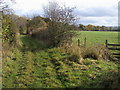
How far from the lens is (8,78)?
7.23m


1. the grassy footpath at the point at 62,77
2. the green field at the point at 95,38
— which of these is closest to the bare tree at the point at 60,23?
the green field at the point at 95,38

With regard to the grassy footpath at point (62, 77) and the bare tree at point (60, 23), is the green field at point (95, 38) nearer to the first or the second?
the bare tree at point (60, 23)

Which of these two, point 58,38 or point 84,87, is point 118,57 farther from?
point 58,38

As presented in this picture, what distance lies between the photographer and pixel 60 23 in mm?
17016

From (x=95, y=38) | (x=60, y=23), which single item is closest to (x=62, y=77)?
(x=60, y=23)

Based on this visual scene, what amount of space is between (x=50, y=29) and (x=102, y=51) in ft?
28.3

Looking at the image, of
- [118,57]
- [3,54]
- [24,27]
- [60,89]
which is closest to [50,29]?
[3,54]

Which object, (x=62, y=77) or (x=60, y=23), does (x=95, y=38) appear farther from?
(x=62, y=77)

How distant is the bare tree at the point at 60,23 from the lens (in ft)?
54.5

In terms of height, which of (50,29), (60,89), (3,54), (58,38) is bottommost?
(60,89)

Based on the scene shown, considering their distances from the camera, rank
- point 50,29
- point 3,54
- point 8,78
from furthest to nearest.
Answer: point 50,29, point 3,54, point 8,78

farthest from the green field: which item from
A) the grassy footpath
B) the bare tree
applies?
the grassy footpath

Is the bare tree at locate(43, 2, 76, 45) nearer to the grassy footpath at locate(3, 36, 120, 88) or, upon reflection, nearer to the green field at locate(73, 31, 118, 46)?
the green field at locate(73, 31, 118, 46)

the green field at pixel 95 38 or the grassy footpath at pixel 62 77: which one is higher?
the green field at pixel 95 38
